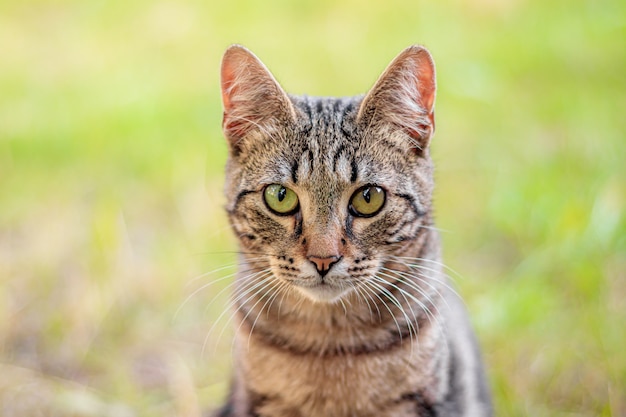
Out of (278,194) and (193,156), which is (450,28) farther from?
(278,194)

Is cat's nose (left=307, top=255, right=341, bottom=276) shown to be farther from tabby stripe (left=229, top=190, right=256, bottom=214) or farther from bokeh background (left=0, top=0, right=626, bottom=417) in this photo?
bokeh background (left=0, top=0, right=626, bottom=417)

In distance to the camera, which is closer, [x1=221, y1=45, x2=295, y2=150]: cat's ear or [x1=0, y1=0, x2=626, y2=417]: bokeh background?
[x1=221, y1=45, x2=295, y2=150]: cat's ear

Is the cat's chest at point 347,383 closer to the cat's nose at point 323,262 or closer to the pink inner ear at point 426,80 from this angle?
the cat's nose at point 323,262

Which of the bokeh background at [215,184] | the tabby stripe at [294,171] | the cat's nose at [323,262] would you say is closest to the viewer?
the cat's nose at [323,262]

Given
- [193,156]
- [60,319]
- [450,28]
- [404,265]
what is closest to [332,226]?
[404,265]

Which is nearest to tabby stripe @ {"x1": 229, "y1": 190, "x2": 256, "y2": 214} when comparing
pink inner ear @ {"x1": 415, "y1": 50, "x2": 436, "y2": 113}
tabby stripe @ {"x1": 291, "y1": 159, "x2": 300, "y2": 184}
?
tabby stripe @ {"x1": 291, "y1": 159, "x2": 300, "y2": 184}

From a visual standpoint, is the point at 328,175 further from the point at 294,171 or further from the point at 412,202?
the point at 412,202

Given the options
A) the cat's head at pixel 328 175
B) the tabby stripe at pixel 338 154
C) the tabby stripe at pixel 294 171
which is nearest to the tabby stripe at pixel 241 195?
the cat's head at pixel 328 175
